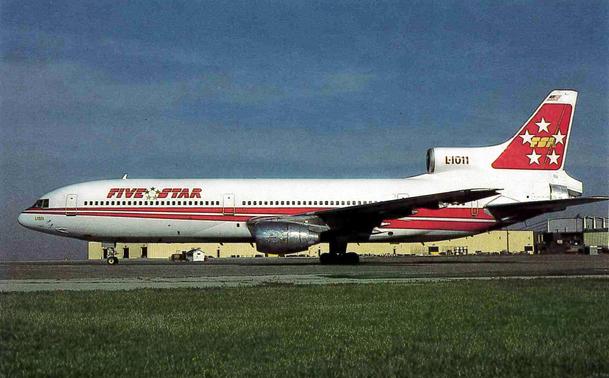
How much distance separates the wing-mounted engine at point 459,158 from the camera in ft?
108

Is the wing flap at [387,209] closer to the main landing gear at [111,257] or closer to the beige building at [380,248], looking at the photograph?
the main landing gear at [111,257]

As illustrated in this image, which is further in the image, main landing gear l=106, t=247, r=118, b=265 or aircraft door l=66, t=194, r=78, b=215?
main landing gear l=106, t=247, r=118, b=265

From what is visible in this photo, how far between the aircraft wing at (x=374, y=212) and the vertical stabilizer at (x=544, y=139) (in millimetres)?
4795

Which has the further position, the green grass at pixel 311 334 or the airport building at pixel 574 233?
the airport building at pixel 574 233

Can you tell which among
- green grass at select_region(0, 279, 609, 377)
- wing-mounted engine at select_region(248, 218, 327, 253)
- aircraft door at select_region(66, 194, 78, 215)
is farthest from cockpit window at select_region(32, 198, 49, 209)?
green grass at select_region(0, 279, 609, 377)

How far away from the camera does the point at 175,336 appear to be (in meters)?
7.74

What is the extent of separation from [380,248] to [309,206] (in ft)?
127

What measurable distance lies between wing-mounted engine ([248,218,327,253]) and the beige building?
29821 millimetres

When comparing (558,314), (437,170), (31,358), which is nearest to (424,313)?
(558,314)

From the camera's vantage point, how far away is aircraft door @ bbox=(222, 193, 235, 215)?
30594 mm

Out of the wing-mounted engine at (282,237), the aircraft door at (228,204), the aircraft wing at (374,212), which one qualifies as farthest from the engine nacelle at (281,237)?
the aircraft door at (228,204)

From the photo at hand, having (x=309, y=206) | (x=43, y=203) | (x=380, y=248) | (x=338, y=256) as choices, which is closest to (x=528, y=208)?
(x=338, y=256)

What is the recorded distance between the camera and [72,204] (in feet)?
103

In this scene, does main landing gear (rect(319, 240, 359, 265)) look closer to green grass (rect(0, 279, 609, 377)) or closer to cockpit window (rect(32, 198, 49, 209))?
cockpit window (rect(32, 198, 49, 209))
